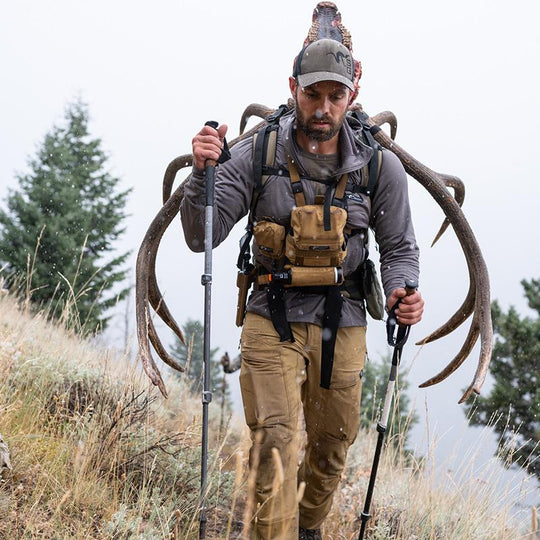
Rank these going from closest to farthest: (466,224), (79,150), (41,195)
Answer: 1. (466,224)
2. (41,195)
3. (79,150)

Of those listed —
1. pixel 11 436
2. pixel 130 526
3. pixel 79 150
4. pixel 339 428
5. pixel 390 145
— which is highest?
pixel 79 150

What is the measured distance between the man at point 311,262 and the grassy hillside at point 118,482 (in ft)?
1.38

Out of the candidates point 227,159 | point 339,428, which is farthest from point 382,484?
point 227,159

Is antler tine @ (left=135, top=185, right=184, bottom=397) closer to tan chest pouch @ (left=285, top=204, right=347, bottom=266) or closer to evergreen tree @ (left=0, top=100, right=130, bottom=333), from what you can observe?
tan chest pouch @ (left=285, top=204, right=347, bottom=266)

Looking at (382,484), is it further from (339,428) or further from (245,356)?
(245,356)

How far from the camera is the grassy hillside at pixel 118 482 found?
11.1ft

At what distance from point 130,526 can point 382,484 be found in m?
3.05

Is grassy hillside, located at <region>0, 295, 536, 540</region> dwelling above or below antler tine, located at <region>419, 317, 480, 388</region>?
below

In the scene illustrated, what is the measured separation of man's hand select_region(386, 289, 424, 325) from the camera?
3.58 meters

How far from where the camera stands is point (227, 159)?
351cm

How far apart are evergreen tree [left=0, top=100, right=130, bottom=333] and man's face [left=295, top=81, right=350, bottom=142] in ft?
43.4

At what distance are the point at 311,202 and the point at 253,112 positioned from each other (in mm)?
1896

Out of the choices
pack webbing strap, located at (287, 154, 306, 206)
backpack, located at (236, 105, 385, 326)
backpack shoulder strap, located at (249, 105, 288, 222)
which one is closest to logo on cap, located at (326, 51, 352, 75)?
backpack, located at (236, 105, 385, 326)

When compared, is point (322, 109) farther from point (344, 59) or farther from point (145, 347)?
point (145, 347)
